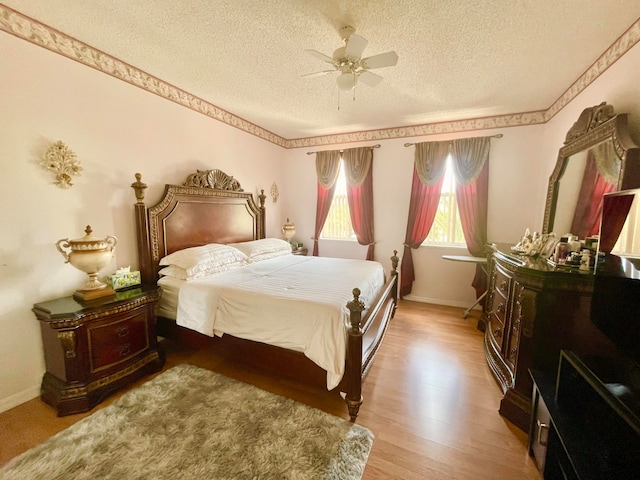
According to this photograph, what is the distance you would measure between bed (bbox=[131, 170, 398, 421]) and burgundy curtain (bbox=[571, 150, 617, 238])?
178cm

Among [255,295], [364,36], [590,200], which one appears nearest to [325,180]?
[364,36]

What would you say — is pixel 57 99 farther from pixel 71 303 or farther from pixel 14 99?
pixel 71 303

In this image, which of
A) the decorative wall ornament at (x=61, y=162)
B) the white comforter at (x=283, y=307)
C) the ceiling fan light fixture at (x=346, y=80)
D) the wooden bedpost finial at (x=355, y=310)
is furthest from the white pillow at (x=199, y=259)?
the ceiling fan light fixture at (x=346, y=80)

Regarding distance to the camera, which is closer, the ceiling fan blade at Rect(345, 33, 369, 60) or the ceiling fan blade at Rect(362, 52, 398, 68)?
the ceiling fan blade at Rect(345, 33, 369, 60)

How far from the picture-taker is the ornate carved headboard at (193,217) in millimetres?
2520

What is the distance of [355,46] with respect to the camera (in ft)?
5.58

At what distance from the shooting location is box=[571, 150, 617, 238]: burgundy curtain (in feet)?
6.16

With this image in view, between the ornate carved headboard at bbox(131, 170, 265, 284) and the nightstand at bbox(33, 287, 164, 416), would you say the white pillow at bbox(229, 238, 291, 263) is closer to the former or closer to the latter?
the ornate carved headboard at bbox(131, 170, 265, 284)

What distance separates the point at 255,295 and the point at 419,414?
1.53 m

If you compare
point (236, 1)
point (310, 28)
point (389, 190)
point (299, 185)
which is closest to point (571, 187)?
point (389, 190)

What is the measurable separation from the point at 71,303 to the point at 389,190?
4027 mm

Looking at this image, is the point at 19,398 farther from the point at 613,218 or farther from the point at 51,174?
the point at 613,218

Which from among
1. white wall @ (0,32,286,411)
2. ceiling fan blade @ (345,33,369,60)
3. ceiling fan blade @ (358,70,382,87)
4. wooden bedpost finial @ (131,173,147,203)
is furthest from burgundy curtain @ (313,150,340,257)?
wooden bedpost finial @ (131,173,147,203)

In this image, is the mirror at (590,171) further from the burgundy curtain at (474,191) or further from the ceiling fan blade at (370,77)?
the ceiling fan blade at (370,77)
